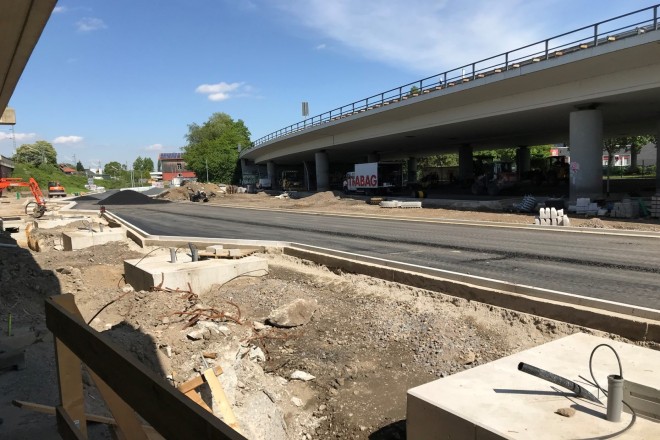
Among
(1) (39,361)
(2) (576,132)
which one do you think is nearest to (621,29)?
(2) (576,132)

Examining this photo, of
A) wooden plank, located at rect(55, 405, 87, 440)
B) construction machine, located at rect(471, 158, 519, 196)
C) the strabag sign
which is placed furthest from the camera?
the strabag sign

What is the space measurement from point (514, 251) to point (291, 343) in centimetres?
793

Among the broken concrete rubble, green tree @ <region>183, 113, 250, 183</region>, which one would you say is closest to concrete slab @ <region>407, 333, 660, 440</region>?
the broken concrete rubble

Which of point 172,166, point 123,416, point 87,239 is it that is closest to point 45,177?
point 172,166

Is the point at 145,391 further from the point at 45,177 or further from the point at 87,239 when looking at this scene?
the point at 45,177

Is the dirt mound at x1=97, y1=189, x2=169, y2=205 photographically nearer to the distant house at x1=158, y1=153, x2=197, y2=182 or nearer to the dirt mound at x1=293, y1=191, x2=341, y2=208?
the dirt mound at x1=293, y1=191, x2=341, y2=208

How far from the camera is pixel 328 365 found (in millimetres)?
7246

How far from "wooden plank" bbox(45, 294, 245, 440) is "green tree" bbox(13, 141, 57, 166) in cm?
14209

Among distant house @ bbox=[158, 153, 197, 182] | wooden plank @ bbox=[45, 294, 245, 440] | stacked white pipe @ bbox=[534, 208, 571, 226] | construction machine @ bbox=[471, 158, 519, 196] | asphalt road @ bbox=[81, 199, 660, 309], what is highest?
distant house @ bbox=[158, 153, 197, 182]

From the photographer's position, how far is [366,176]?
46.6m

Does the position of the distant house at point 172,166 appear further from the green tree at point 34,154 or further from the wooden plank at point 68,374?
the wooden plank at point 68,374

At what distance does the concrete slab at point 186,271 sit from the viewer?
10.2 m

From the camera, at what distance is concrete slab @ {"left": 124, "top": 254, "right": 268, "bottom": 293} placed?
401 inches

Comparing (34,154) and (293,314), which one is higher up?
(34,154)
